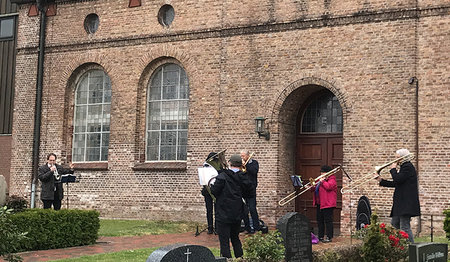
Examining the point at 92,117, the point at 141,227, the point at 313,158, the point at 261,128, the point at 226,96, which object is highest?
the point at 226,96

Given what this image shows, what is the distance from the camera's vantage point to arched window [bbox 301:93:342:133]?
18.3 metres

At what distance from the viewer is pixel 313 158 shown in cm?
1859

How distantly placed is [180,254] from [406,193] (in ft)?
22.1

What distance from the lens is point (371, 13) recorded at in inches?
663

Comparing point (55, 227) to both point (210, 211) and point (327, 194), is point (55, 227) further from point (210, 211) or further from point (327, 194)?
point (327, 194)

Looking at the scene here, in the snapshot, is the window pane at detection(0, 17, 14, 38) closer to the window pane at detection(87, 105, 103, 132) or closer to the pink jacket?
the window pane at detection(87, 105, 103, 132)

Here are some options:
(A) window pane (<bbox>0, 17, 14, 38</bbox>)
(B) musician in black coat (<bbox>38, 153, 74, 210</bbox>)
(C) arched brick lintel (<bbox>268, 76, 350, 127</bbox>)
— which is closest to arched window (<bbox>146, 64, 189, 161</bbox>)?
(C) arched brick lintel (<bbox>268, 76, 350, 127</bbox>)

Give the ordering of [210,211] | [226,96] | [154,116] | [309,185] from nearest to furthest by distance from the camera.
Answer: [210,211] < [309,185] < [226,96] < [154,116]

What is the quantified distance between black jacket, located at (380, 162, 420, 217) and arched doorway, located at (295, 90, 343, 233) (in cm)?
564

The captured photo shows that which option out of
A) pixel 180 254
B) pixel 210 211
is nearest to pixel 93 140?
pixel 210 211

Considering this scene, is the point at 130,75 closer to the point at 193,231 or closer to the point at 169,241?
the point at 193,231

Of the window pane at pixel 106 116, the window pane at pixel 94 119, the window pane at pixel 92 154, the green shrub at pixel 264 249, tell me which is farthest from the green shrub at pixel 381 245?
the window pane at pixel 94 119

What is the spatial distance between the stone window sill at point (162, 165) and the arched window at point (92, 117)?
5.25ft

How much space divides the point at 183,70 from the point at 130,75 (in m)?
1.77
